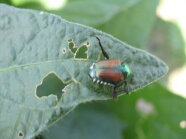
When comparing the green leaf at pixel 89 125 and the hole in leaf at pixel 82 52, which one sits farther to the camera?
the green leaf at pixel 89 125

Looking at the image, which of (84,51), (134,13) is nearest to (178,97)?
(134,13)

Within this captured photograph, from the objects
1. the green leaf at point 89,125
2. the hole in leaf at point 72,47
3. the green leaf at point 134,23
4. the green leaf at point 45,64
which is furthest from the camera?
the green leaf at point 134,23

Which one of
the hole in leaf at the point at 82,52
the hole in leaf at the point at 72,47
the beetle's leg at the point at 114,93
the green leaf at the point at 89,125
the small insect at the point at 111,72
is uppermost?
the hole in leaf at the point at 72,47

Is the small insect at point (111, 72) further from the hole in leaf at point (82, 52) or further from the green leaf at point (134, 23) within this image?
the green leaf at point (134, 23)

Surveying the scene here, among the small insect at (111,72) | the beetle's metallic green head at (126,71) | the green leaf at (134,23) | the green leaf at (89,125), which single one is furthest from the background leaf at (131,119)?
the beetle's metallic green head at (126,71)

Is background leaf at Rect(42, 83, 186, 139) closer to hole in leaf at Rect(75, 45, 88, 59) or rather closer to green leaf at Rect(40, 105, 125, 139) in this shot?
green leaf at Rect(40, 105, 125, 139)
